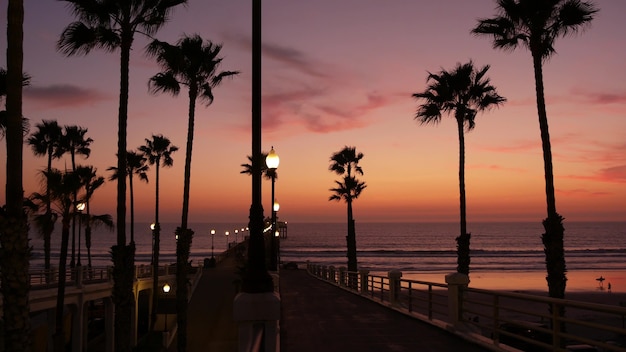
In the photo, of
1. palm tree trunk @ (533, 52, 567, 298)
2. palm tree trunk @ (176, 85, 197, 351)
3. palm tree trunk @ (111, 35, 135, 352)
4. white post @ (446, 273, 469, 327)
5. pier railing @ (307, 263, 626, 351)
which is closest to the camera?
pier railing @ (307, 263, 626, 351)

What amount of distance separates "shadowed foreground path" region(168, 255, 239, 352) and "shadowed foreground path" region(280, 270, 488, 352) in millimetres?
10415

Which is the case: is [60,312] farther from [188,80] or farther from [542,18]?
[542,18]

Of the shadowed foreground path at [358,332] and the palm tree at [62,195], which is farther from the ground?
the palm tree at [62,195]

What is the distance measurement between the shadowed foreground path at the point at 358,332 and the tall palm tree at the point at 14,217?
17.8 feet

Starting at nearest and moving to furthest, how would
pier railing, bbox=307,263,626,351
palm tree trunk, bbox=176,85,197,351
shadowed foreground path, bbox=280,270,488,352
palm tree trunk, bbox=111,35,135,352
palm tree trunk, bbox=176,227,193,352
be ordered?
1. pier railing, bbox=307,263,626,351
2. shadowed foreground path, bbox=280,270,488,352
3. palm tree trunk, bbox=111,35,135,352
4. palm tree trunk, bbox=176,227,193,352
5. palm tree trunk, bbox=176,85,197,351

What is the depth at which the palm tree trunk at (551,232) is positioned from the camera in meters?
20.7

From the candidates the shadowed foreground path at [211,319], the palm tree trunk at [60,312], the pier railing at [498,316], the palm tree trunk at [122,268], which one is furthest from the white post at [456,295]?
the palm tree trunk at [60,312]

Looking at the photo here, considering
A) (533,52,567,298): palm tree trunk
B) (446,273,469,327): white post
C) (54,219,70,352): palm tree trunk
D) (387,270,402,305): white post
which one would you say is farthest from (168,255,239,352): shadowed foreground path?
(446,273,469,327): white post

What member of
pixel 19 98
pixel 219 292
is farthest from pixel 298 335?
pixel 219 292

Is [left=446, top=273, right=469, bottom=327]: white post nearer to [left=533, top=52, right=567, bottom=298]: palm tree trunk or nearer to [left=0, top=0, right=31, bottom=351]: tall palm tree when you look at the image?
[left=533, top=52, right=567, bottom=298]: palm tree trunk

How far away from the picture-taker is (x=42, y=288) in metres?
→ 30.1

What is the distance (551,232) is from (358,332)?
31.2 feet

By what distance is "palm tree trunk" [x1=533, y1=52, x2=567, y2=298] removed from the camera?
20.7 m

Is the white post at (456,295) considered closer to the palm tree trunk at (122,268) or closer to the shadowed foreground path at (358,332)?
the shadowed foreground path at (358,332)
